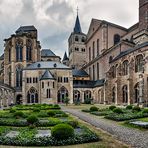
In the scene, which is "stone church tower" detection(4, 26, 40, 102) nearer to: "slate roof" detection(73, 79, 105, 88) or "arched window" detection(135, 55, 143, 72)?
"slate roof" detection(73, 79, 105, 88)

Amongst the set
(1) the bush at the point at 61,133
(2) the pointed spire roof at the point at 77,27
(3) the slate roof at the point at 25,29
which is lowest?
(1) the bush at the point at 61,133

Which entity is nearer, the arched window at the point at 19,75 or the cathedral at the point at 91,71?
the cathedral at the point at 91,71

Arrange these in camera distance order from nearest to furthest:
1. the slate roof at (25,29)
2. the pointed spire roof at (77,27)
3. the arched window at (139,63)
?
the arched window at (139,63) < the slate roof at (25,29) < the pointed spire roof at (77,27)

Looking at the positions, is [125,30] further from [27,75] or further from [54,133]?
[54,133]

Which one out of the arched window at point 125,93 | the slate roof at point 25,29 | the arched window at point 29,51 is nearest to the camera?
the arched window at point 125,93

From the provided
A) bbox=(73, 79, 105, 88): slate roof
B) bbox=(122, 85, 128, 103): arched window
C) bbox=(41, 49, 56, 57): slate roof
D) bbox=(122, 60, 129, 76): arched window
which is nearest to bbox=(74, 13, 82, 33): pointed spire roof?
bbox=(41, 49, 56, 57): slate roof

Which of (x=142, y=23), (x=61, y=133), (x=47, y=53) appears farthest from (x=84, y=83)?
(x=61, y=133)

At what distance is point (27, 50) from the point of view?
8694 centimetres

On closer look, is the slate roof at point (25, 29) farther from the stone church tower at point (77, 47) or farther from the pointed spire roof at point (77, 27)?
the pointed spire roof at point (77, 27)

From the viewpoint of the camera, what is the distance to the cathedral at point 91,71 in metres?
52.2

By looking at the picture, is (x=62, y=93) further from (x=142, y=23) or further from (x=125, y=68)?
(x=142, y=23)

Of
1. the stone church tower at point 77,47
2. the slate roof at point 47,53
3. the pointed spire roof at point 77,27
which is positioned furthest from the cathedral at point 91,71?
the pointed spire roof at point 77,27

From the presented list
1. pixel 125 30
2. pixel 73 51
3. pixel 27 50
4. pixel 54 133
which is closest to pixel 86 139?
pixel 54 133

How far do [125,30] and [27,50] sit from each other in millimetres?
29722
